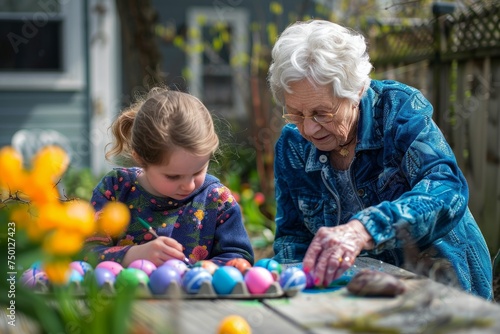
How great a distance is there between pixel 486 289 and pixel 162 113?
1.27m

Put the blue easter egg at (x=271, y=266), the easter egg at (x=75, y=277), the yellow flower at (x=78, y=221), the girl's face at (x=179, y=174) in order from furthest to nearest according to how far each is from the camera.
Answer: the girl's face at (x=179, y=174) < the blue easter egg at (x=271, y=266) < the easter egg at (x=75, y=277) < the yellow flower at (x=78, y=221)

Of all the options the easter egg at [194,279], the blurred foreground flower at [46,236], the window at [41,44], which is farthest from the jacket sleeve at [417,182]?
the window at [41,44]

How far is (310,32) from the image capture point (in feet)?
9.20

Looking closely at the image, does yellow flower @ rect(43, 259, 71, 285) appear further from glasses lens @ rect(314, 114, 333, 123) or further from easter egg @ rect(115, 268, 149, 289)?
glasses lens @ rect(314, 114, 333, 123)

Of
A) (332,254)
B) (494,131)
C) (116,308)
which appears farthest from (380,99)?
(494,131)

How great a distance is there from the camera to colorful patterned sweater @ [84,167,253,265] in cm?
267

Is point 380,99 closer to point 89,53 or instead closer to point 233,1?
point 89,53

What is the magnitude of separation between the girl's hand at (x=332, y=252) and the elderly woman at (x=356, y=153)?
1.02ft

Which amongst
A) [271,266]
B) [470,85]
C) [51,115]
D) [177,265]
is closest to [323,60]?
[271,266]

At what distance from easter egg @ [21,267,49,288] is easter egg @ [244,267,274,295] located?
483 millimetres

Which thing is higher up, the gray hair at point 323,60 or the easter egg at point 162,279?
the gray hair at point 323,60

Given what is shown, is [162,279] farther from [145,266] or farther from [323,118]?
[323,118]

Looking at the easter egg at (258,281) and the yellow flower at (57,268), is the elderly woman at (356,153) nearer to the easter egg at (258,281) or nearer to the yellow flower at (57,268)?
the easter egg at (258,281)

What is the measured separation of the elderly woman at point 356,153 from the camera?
2.60 meters
